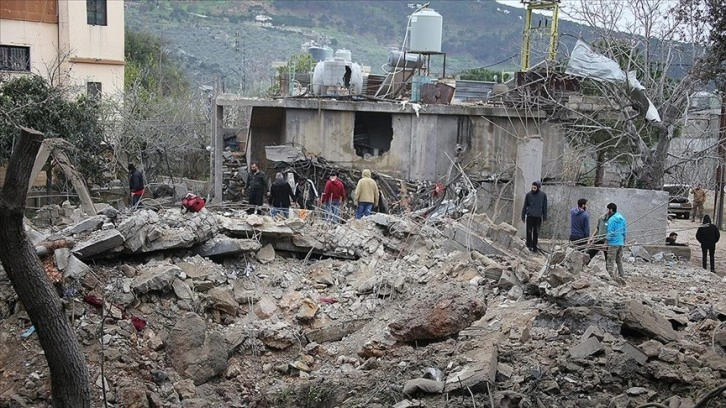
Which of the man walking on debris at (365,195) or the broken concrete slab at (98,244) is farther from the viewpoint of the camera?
the man walking on debris at (365,195)

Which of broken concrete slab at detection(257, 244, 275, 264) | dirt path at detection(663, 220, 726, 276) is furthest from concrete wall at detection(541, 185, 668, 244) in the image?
broken concrete slab at detection(257, 244, 275, 264)

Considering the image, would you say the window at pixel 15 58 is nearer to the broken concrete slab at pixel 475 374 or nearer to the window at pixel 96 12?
the window at pixel 96 12

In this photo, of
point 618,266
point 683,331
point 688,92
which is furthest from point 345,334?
point 688,92

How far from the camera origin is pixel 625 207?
15.6 m

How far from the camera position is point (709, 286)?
12.2 metres

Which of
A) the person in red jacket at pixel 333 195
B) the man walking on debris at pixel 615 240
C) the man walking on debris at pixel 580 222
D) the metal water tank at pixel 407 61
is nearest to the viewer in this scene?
the man walking on debris at pixel 615 240

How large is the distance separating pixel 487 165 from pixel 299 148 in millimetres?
4738

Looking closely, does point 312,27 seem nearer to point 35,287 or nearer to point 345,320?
point 345,320

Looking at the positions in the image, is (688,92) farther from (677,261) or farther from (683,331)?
(683,331)

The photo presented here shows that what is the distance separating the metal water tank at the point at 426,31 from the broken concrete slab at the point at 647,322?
15.8m

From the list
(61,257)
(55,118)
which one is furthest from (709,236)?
(55,118)

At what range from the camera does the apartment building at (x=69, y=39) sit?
27609mm

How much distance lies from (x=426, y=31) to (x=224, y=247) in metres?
14.1

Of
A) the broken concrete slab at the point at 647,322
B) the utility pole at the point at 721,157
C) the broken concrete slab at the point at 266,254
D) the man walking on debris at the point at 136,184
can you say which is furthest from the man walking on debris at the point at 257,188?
the utility pole at the point at 721,157
